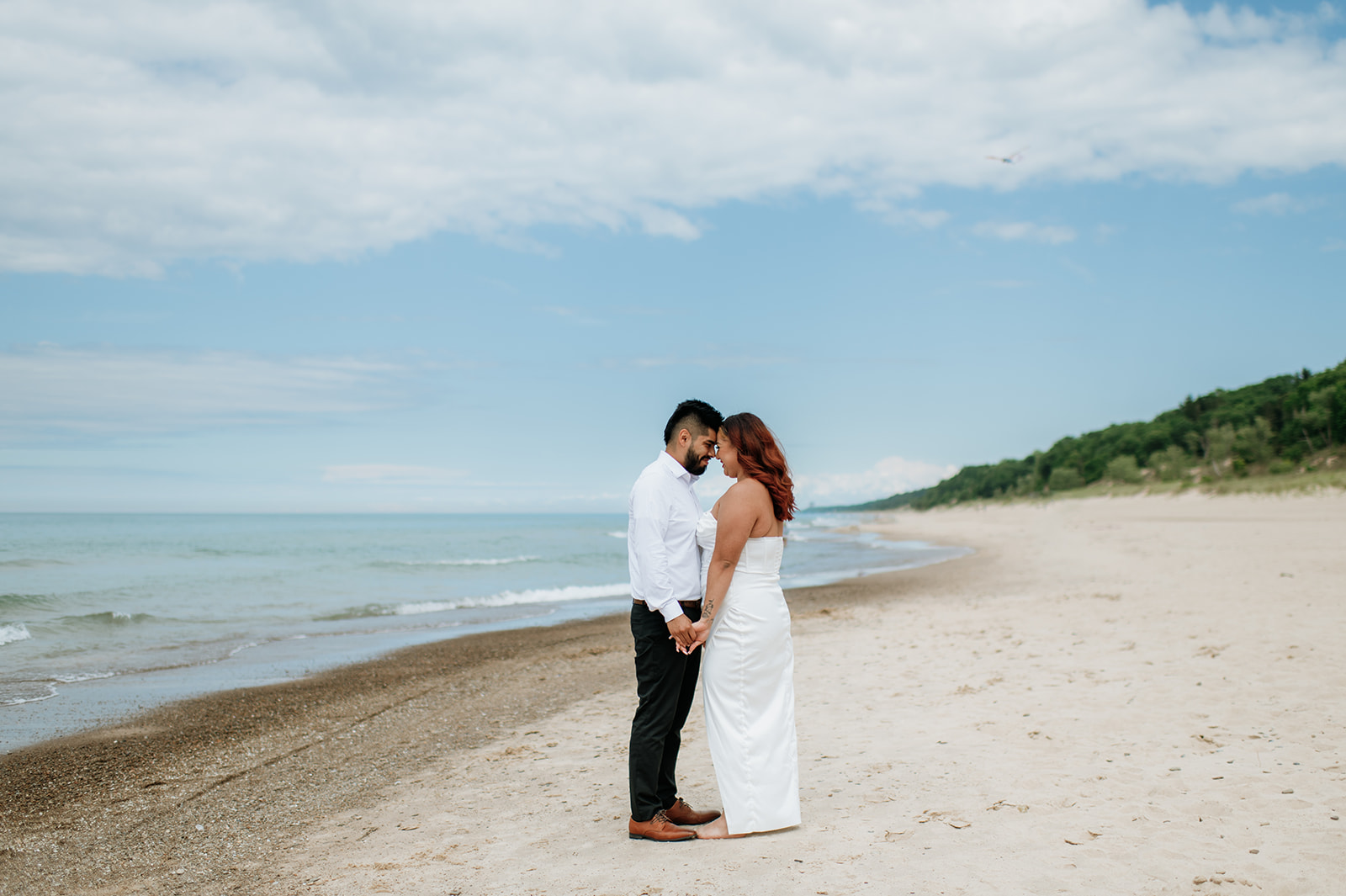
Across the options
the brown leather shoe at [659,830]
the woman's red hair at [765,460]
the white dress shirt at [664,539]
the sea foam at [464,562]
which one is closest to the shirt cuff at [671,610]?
the white dress shirt at [664,539]

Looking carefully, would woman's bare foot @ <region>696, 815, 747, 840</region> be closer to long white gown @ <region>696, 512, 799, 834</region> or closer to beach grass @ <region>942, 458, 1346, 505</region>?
long white gown @ <region>696, 512, 799, 834</region>

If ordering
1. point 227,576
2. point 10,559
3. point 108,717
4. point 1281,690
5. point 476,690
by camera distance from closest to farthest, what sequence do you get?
point 1281,690, point 108,717, point 476,690, point 227,576, point 10,559

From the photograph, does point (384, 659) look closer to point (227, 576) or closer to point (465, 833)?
point (465, 833)

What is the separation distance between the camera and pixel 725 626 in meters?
3.96

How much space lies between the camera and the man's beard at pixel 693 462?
411cm

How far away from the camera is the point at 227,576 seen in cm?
2367

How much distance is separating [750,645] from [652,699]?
61 cm

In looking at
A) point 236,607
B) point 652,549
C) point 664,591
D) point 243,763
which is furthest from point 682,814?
point 236,607

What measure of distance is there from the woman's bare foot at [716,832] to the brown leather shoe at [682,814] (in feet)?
0.33

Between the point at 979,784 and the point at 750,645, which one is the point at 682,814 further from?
the point at 979,784

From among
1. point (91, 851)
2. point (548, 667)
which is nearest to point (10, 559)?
point (548, 667)

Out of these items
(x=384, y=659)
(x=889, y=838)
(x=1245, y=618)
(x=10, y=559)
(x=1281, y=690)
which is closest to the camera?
(x=889, y=838)

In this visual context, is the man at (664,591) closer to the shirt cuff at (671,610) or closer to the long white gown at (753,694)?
the shirt cuff at (671,610)

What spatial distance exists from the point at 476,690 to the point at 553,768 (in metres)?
3.31
